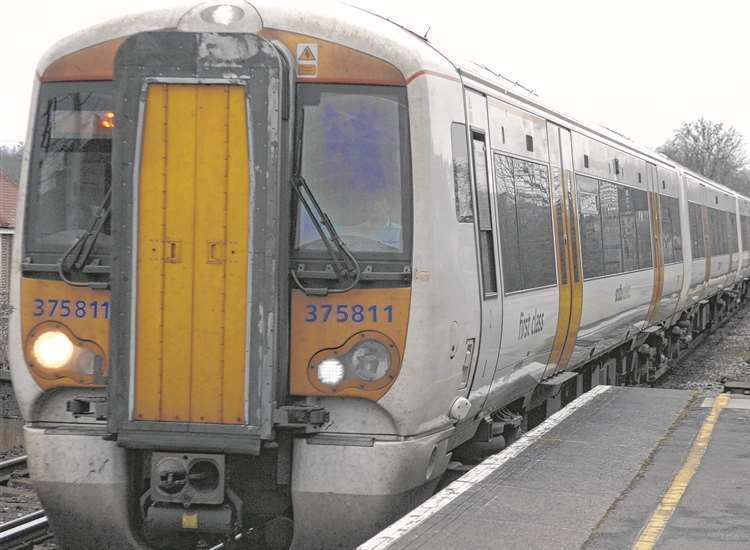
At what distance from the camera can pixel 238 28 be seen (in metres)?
5.76

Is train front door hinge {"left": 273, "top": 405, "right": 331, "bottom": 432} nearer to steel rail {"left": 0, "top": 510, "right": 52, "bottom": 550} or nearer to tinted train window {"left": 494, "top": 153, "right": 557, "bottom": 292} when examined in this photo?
tinted train window {"left": 494, "top": 153, "right": 557, "bottom": 292}

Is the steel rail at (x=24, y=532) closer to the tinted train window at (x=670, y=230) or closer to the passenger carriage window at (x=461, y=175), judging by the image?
the passenger carriage window at (x=461, y=175)

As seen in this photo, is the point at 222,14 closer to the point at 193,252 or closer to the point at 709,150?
the point at 193,252

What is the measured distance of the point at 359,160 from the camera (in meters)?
5.73

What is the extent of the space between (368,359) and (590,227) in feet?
16.5

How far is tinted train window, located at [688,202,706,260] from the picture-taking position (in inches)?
738

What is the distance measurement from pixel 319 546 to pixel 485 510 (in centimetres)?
83

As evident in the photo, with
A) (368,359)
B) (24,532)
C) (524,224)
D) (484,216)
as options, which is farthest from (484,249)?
(24,532)

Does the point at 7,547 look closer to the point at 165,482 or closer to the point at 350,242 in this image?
the point at 165,482

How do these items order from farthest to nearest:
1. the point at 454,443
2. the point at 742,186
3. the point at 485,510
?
the point at 742,186 → the point at 454,443 → the point at 485,510

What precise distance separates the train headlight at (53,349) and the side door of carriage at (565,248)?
405cm

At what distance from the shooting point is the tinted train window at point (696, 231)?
61.5 feet

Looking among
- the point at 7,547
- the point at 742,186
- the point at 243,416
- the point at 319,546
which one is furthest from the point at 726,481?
the point at 742,186

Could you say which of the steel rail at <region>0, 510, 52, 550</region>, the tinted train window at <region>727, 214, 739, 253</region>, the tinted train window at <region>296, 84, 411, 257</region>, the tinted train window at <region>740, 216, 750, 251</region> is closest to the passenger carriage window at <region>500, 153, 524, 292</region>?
the tinted train window at <region>296, 84, 411, 257</region>
